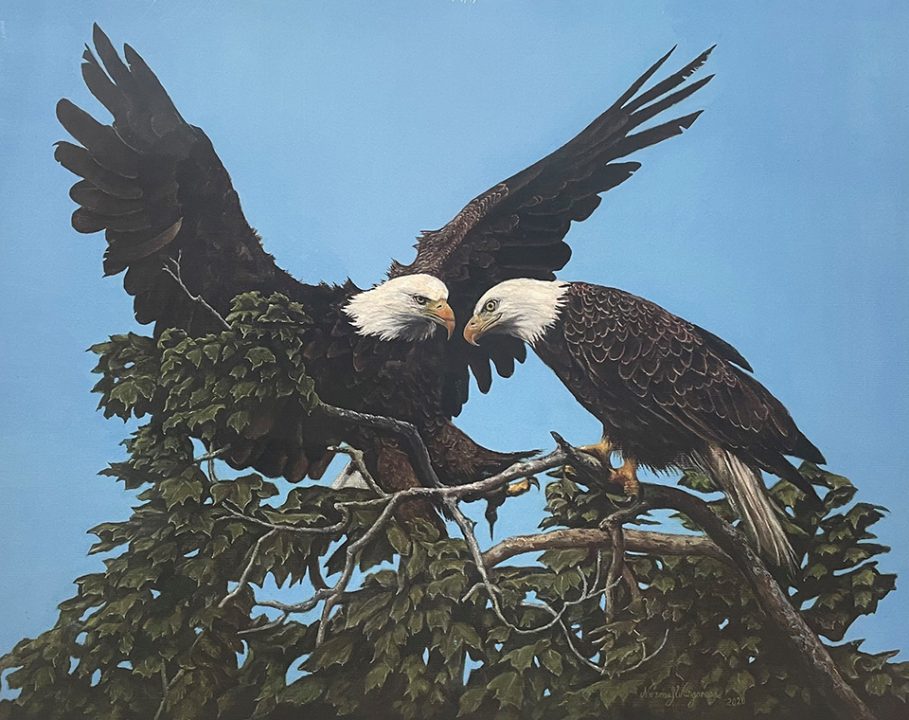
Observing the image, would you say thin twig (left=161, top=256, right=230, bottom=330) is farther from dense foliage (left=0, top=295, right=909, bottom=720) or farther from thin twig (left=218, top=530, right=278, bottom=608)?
thin twig (left=218, top=530, right=278, bottom=608)

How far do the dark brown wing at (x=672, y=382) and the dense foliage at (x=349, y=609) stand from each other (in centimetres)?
14

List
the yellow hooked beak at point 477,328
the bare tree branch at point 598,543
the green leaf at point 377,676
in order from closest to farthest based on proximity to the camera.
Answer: the green leaf at point 377,676 → the bare tree branch at point 598,543 → the yellow hooked beak at point 477,328

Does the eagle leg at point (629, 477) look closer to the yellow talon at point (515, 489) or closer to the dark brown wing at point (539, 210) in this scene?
the yellow talon at point (515, 489)

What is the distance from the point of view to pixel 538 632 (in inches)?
83.8

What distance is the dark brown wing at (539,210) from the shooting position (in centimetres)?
235

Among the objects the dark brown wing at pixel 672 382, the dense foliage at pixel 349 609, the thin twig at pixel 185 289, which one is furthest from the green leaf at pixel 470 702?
the thin twig at pixel 185 289

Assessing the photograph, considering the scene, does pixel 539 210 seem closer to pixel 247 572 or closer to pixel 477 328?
pixel 477 328

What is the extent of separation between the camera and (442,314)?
231cm

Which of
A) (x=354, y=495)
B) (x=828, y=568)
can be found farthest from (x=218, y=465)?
(x=828, y=568)

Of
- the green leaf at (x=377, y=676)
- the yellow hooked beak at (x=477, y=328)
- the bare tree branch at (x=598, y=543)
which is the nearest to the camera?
the green leaf at (x=377, y=676)

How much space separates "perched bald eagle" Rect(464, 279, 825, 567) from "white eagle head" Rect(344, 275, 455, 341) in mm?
109

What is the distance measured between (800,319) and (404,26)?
1.36 meters

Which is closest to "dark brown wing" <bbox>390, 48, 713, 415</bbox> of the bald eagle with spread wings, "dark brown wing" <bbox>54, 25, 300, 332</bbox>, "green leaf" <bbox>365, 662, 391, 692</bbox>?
the bald eagle with spread wings
